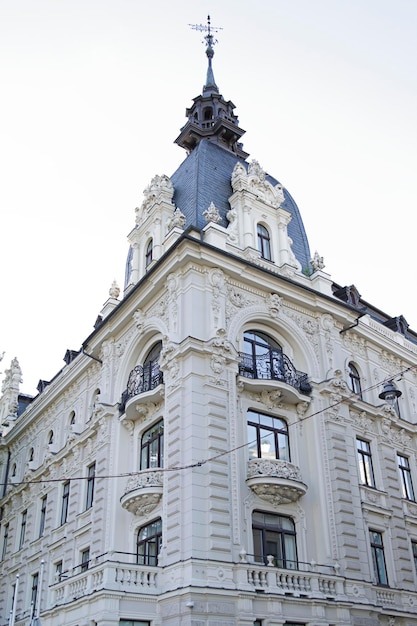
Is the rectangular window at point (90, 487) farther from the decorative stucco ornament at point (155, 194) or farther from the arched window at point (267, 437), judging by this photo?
the decorative stucco ornament at point (155, 194)

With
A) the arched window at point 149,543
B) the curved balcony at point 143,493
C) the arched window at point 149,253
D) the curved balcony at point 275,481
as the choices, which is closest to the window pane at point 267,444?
the curved balcony at point 275,481

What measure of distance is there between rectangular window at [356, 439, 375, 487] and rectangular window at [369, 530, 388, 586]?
6.87 ft

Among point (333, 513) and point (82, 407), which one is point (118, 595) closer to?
point (333, 513)

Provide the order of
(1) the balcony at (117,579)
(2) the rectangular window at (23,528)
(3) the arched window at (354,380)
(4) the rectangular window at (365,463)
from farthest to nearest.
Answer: (2) the rectangular window at (23,528), (3) the arched window at (354,380), (4) the rectangular window at (365,463), (1) the balcony at (117,579)

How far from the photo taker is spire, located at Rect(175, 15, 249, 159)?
39.5 m

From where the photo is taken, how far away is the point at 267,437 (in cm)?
2645

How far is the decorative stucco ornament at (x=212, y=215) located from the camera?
95.6 feet

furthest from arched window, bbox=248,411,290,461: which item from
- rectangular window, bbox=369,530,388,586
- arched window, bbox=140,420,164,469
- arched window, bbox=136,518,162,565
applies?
rectangular window, bbox=369,530,388,586

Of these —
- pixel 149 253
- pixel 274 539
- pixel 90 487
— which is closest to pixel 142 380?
pixel 90 487

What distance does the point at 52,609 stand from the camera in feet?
76.5

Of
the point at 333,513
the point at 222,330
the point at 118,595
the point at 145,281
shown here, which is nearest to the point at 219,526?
the point at 118,595

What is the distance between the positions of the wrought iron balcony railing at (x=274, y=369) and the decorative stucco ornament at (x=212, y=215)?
6073 millimetres

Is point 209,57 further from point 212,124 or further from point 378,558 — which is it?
point 378,558

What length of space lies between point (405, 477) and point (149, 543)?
12973 millimetres
